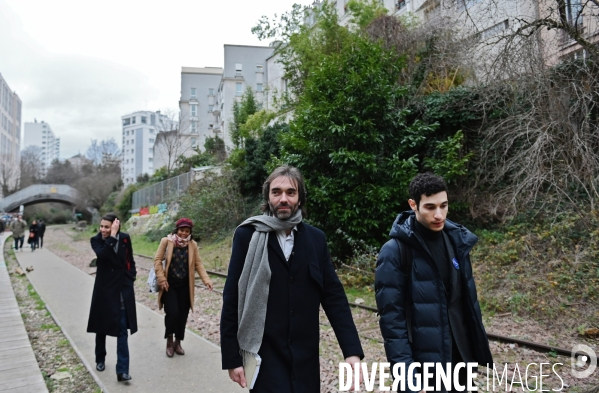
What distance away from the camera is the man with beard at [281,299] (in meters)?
2.55

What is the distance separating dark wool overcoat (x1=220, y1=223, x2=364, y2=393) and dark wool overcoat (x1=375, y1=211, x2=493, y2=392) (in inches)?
13.3

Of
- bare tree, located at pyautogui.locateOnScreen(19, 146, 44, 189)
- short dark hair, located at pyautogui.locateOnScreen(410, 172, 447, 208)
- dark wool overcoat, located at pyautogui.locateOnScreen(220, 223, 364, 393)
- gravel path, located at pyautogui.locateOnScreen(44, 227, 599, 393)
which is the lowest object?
gravel path, located at pyautogui.locateOnScreen(44, 227, 599, 393)

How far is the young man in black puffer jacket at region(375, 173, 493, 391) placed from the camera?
99.2 inches

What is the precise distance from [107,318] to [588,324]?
6.88 meters

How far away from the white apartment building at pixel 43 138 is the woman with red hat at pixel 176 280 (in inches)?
6383

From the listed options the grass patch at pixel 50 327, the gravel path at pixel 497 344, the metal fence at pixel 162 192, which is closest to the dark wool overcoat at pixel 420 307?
the gravel path at pixel 497 344

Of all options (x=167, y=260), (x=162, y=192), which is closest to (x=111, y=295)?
(x=167, y=260)

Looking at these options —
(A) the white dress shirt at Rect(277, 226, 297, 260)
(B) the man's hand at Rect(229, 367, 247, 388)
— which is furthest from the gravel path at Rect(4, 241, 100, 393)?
(A) the white dress shirt at Rect(277, 226, 297, 260)

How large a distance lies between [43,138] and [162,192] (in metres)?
142

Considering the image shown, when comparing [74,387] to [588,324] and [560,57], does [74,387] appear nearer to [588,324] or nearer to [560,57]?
[588,324]

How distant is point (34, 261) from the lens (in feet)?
63.6

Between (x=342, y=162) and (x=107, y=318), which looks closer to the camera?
(x=107, y=318)

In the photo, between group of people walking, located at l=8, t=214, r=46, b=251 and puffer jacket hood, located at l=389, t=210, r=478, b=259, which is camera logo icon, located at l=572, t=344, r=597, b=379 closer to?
puffer jacket hood, located at l=389, t=210, r=478, b=259

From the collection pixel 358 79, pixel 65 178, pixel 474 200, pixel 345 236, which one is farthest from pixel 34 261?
pixel 65 178
